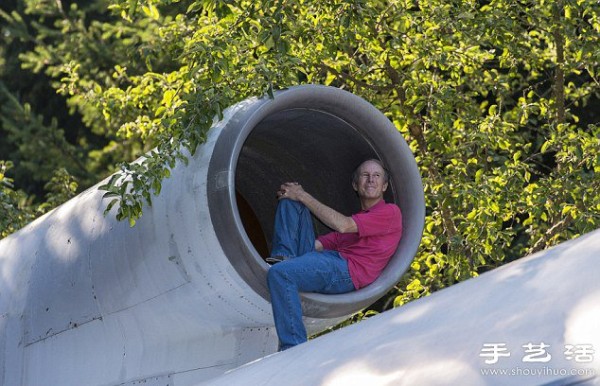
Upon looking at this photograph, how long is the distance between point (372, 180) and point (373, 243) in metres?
0.36

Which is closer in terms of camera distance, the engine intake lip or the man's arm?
the engine intake lip

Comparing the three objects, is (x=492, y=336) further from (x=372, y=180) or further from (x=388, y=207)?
(x=372, y=180)

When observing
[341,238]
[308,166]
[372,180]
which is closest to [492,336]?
[372,180]

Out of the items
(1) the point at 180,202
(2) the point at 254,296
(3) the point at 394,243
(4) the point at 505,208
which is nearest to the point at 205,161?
(1) the point at 180,202

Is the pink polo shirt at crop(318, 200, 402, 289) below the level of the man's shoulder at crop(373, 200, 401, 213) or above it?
below

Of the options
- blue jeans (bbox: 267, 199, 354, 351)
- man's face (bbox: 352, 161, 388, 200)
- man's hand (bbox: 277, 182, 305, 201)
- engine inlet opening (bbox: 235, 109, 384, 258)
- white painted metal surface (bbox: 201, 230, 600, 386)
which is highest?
engine inlet opening (bbox: 235, 109, 384, 258)

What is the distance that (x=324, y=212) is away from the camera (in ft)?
17.3

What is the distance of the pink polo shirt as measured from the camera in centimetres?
523

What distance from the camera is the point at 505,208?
7.71 meters

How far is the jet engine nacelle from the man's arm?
0.29m

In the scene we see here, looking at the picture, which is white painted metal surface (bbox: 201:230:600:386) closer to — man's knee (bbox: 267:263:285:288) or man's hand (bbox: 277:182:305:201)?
man's knee (bbox: 267:263:285:288)

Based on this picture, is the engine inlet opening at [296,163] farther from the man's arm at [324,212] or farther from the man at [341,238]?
the man's arm at [324,212]

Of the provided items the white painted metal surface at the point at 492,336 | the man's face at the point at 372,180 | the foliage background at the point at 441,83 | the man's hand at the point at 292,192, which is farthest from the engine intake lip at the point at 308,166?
the white painted metal surface at the point at 492,336

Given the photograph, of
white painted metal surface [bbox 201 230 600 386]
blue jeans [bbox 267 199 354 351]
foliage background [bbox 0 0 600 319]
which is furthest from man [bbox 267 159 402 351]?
white painted metal surface [bbox 201 230 600 386]
